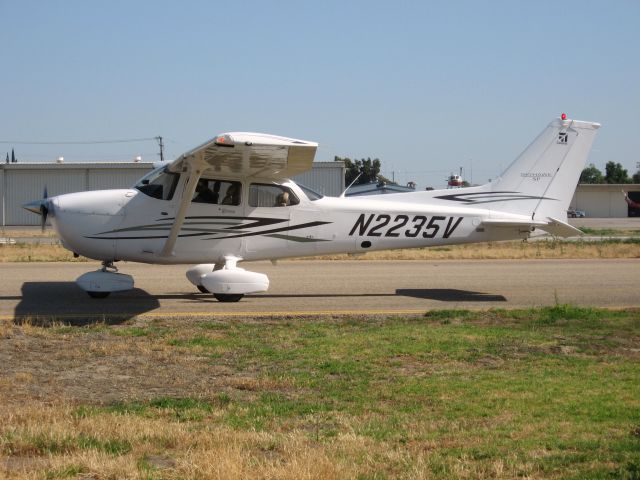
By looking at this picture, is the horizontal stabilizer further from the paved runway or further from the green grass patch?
the green grass patch

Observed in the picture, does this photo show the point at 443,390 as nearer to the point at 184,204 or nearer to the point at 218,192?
the point at 184,204

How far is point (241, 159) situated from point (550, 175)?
590cm

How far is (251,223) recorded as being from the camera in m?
13.9

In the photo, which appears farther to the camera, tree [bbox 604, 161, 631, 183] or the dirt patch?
tree [bbox 604, 161, 631, 183]

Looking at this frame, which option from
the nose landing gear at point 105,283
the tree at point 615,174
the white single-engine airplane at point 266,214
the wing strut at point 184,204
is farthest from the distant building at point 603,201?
the nose landing gear at point 105,283

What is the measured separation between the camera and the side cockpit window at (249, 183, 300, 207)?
1393cm

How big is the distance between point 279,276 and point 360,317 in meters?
5.57

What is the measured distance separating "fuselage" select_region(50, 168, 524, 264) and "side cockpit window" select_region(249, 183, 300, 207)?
2 centimetres

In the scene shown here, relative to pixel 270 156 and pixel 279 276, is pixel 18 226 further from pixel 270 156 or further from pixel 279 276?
pixel 270 156

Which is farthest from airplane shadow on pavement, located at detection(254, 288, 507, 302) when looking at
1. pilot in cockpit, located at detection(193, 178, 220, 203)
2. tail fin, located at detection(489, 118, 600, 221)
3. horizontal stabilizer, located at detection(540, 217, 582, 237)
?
pilot in cockpit, located at detection(193, 178, 220, 203)

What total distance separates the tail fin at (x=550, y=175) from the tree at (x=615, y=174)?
419 feet

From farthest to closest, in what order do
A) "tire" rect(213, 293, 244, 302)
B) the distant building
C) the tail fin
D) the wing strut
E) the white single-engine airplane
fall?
the distant building
the tail fin
"tire" rect(213, 293, 244, 302)
the white single-engine airplane
the wing strut

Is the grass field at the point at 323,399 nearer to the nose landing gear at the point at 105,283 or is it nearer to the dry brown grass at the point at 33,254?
the nose landing gear at the point at 105,283

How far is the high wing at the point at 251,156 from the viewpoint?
11.2 metres
